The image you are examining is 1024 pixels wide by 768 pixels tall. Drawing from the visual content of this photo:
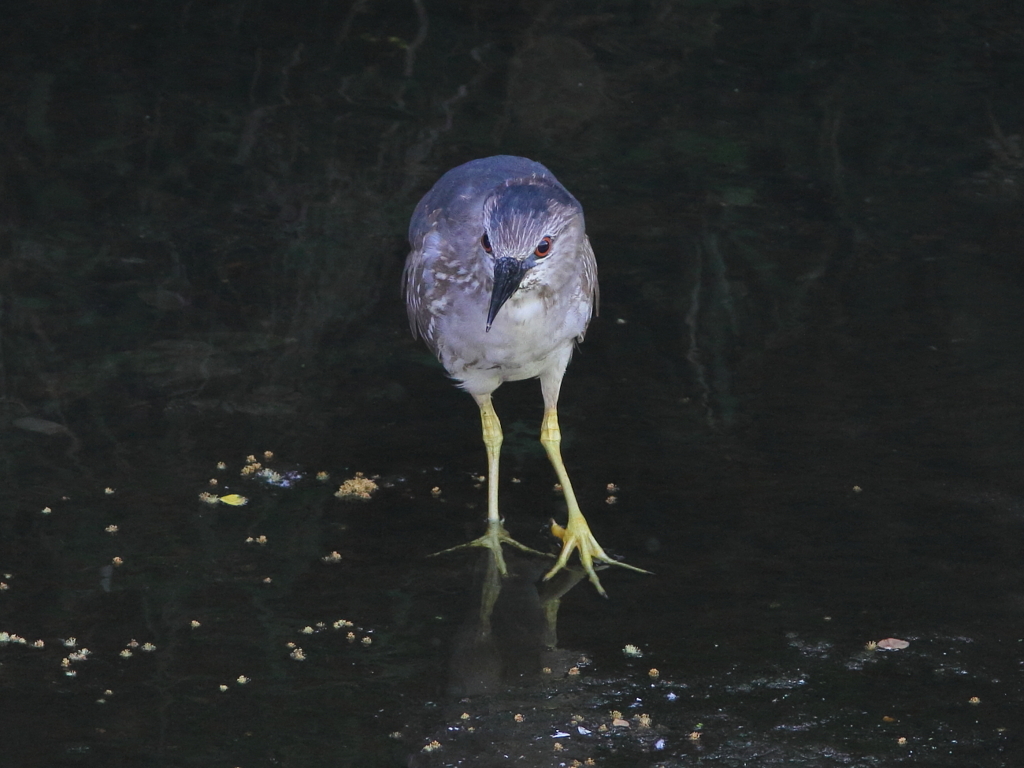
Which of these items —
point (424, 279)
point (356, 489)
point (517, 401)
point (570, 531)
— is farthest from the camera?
point (517, 401)

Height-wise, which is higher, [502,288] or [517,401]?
[502,288]

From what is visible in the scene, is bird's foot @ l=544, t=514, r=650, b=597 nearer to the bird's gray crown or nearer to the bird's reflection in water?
the bird's reflection in water

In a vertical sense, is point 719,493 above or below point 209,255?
below

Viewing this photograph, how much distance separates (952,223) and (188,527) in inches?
180

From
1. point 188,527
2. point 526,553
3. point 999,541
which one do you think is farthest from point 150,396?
point 999,541

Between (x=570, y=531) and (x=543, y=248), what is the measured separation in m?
1.18

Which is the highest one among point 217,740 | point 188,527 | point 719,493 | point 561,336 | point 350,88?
point 350,88

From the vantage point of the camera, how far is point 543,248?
14.4ft

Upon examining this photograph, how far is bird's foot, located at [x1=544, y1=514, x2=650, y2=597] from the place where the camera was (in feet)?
16.0

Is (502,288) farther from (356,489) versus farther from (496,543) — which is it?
(356,489)

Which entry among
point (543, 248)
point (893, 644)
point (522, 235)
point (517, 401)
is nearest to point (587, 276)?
point (543, 248)

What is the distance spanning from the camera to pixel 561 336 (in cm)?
475

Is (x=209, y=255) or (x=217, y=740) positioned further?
(x=209, y=255)

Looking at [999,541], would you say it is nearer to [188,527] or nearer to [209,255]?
[188,527]
